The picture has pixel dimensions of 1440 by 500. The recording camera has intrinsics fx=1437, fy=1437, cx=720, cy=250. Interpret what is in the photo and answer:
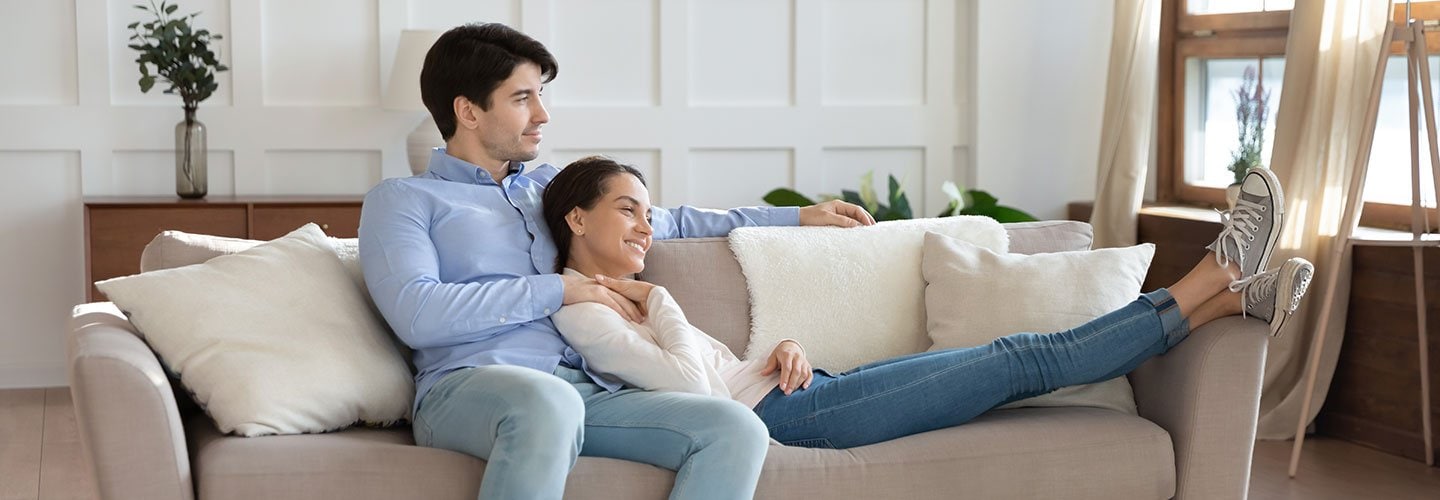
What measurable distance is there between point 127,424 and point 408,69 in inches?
99.3

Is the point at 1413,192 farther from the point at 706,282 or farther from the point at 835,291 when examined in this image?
the point at 706,282

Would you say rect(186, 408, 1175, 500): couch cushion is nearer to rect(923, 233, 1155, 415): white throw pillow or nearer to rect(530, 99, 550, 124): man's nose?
rect(923, 233, 1155, 415): white throw pillow

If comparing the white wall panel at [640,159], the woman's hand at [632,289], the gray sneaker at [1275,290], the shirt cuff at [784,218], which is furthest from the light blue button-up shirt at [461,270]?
the white wall panel at [640,159]

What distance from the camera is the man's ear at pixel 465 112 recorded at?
8.64 feet

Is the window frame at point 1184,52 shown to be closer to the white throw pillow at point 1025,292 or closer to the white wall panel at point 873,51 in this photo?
the white wall panel at point 873,51

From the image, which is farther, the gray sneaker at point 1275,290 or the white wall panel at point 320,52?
the white wall panel at point 320,52

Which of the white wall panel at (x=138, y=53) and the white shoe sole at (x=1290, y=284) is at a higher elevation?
the white wall panel at (x=138, y=53)

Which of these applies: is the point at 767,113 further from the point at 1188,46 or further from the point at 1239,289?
→ the point at 1239,289

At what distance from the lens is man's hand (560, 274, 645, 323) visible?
8.14ft

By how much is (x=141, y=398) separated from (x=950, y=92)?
144 inches

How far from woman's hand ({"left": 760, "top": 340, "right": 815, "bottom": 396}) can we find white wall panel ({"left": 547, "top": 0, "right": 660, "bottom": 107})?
2.59m

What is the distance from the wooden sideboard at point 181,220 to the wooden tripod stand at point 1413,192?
9.03ft

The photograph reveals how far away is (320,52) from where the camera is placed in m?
4.79

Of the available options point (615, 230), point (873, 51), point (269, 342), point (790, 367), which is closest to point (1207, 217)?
point (873, 51)
